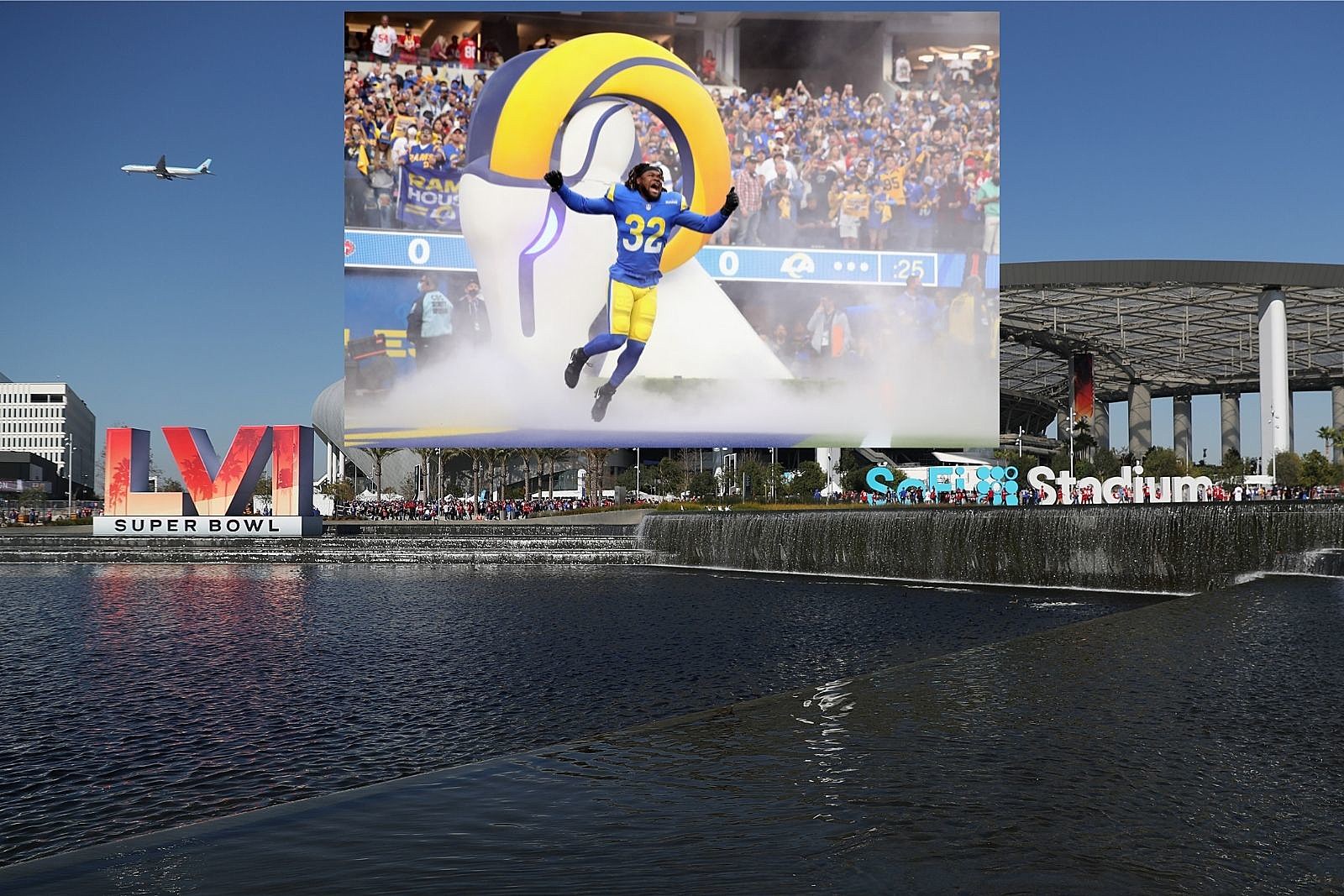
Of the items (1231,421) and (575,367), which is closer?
(575,367)

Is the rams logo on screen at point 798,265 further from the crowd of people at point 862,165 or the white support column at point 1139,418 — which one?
the white support column at point 1139,418

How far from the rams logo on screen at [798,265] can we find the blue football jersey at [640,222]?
10.1ft

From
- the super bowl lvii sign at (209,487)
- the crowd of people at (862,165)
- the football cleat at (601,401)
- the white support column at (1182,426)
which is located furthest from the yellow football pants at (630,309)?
the white support column at (1182,426)

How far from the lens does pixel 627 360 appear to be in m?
42.5

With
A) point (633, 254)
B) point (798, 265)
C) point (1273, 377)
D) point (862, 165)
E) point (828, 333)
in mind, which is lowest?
point (1273, 377)

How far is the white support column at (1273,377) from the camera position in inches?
2387

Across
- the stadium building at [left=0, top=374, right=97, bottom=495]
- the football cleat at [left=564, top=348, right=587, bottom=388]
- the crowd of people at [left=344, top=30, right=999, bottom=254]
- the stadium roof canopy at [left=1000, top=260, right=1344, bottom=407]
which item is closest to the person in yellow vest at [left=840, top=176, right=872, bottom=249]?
the crowd of people at [left=344, top=30, right=999, bottom=254]

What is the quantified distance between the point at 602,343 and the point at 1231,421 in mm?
64894

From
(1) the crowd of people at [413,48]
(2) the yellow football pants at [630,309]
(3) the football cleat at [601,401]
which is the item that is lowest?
(3) the football cleat at [601,401]

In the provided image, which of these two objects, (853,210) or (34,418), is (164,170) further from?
(34,418)

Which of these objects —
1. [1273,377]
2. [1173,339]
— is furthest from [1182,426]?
[1273,377]

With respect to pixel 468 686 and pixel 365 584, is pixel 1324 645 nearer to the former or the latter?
pixel 468 686

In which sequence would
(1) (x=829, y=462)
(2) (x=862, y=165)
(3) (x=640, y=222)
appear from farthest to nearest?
(1) (x=829, y=462) < (2) (x=862, y=165) < (3) (x=640, y=222)

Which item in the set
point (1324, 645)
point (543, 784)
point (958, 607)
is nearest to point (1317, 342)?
point (958, 607)
